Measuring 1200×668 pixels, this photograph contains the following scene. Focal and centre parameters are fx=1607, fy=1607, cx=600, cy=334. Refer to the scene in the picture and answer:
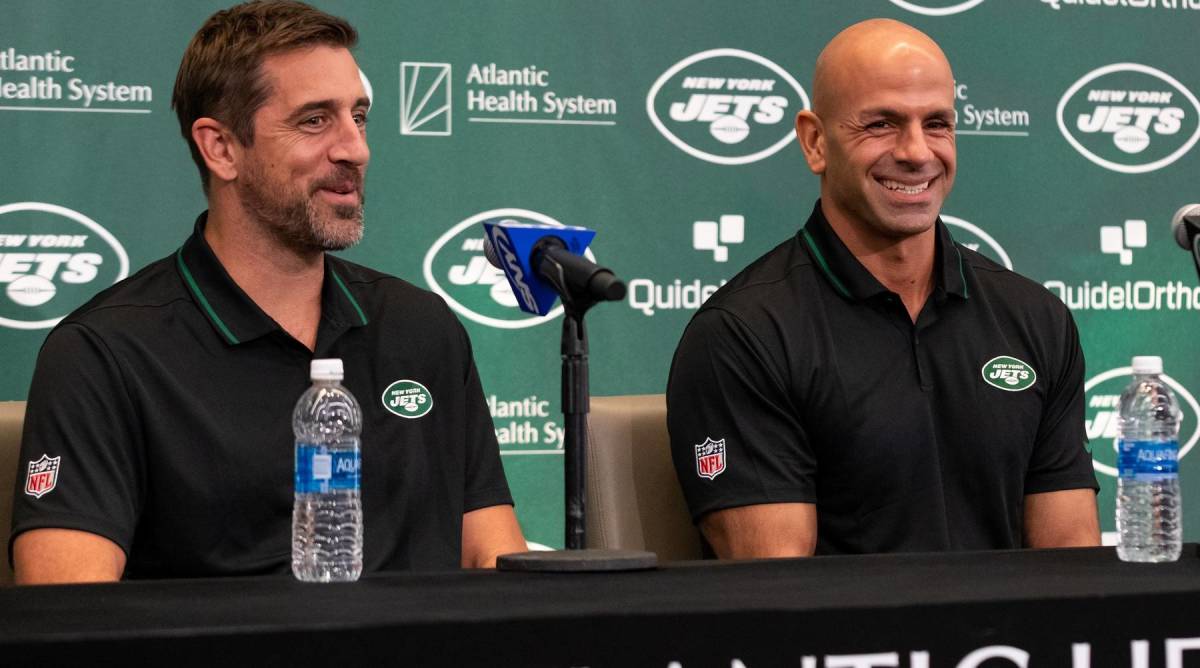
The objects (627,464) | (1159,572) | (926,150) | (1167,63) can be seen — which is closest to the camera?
(1159,572)

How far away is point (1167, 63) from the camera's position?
152 inches

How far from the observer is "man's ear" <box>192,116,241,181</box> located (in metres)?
2.59

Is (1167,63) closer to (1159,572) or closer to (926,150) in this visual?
(926,150)

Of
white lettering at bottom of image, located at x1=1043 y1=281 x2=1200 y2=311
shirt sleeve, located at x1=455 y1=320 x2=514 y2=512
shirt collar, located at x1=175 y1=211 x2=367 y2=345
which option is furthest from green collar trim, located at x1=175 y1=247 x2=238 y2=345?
white lettering at bottom of image, located at x1=1043 y1=281 x2=1200 y2=311

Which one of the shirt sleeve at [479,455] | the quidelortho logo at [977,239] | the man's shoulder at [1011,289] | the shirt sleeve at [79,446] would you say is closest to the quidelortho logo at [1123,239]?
the quidelortho logo at [977,239]

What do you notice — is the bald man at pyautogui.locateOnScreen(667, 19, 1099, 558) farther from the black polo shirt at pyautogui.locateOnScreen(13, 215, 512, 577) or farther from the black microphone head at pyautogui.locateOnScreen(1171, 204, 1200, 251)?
the black microphone head at pyautogui.locateOnScreen(1171, 204, 1200, 251)

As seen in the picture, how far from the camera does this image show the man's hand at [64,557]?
2.18 metres

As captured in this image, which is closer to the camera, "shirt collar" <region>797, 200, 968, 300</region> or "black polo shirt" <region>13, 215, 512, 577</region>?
"black polo shirt" <region>13, 215, 512, 577</region>

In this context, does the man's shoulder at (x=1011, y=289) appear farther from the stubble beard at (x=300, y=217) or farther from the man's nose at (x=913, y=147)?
the stubble beard at (x=300, y=217)

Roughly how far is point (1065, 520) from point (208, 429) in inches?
56.5

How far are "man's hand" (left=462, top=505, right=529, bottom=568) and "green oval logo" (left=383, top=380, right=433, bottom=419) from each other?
20 cm

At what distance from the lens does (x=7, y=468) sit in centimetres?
238

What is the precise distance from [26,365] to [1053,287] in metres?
2.28

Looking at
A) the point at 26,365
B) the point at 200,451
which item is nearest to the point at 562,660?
the point at 200,451
